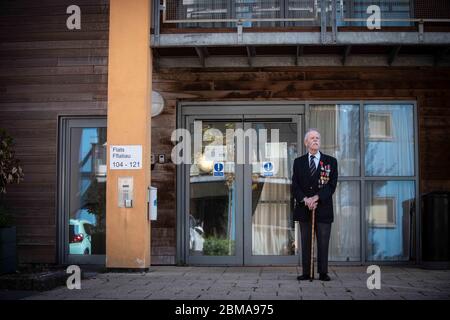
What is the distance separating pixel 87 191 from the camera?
37.6 ft

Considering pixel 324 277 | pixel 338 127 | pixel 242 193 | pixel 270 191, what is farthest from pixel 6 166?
pixel 338 127

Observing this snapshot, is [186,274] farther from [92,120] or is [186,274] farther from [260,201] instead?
[92,120]

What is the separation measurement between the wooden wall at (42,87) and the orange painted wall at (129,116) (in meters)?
Answer: 1.46

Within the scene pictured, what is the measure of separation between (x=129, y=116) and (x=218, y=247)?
282cm

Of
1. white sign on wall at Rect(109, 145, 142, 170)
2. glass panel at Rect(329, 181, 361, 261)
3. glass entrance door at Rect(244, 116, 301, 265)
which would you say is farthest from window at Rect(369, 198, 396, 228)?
white sign on wall at Rect(109, 145, 142, 170)

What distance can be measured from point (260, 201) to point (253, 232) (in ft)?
1.72

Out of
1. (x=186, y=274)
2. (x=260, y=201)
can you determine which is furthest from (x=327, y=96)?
(x=186, y=274)

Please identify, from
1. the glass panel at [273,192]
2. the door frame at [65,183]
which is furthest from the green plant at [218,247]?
the door frame at [65,183]

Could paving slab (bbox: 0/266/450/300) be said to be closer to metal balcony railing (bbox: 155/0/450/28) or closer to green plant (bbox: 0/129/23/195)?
green plant (bbox: 0/129/23/195)

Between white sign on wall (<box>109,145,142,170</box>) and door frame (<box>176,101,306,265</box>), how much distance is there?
1.55 m

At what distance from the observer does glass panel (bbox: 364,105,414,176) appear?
11094mm

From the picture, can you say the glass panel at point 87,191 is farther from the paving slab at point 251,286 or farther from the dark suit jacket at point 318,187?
the dark suit jacket at point 318,187

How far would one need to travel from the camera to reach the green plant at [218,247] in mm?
11164

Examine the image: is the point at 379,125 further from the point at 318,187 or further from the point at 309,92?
the point at 318,187
